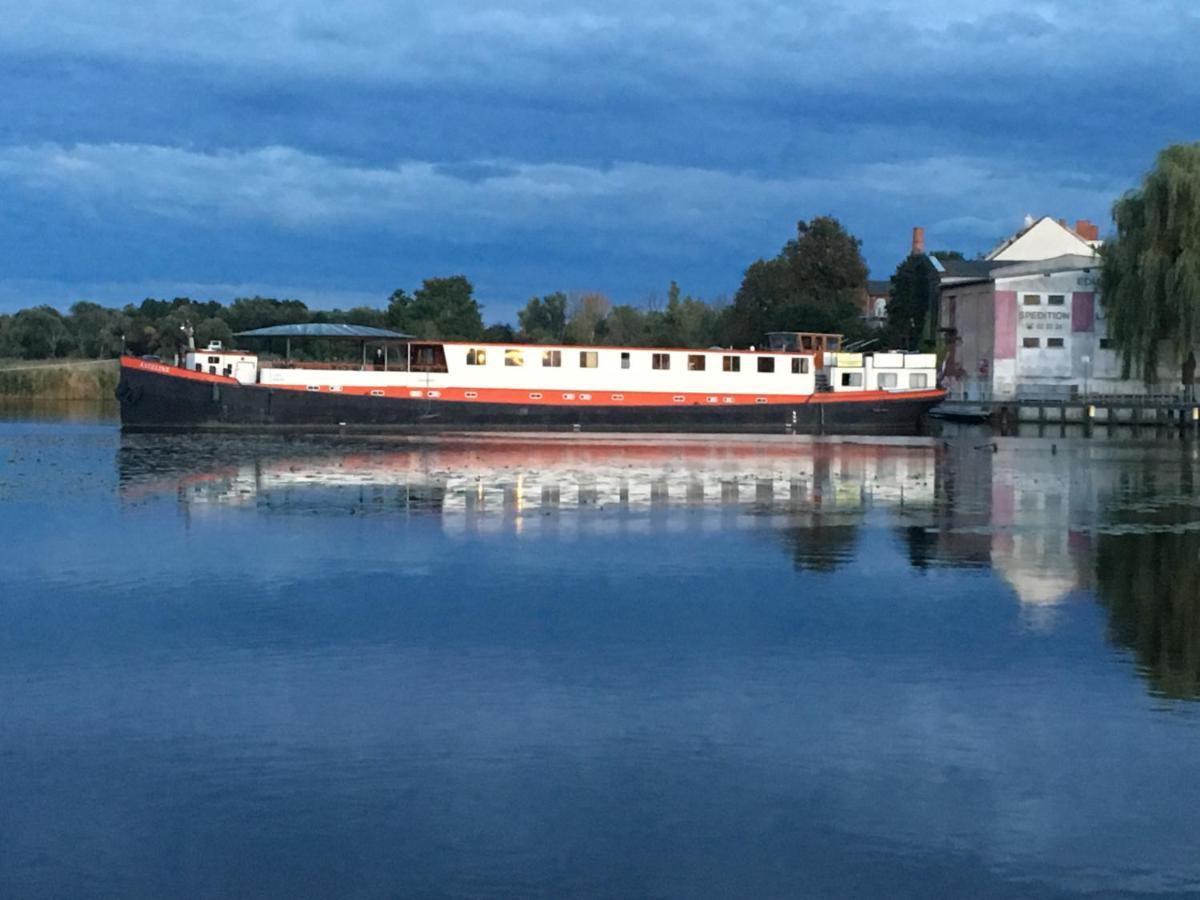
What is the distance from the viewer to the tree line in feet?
318

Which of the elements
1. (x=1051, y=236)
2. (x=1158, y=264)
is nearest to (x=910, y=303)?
(x=1051, y=236)

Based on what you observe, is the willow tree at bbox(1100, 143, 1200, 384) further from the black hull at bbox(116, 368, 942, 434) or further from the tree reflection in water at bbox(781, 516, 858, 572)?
the tree reflection in water at bbox(781, 516, 858, 572)

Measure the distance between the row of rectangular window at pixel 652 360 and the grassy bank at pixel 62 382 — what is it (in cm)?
5404

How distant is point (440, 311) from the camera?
380ft

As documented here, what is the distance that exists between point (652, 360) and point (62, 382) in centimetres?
6101

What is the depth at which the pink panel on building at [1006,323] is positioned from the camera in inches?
2763

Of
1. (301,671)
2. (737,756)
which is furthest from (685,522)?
(737,756)

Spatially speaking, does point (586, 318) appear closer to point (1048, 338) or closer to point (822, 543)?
point (1048, 338)

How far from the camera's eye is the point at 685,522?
76.9 feet

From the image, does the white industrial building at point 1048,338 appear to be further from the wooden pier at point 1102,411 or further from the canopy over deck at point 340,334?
the canopy over deck at point 340,334

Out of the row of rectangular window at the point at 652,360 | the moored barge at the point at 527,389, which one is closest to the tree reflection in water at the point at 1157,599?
the moored barge at the point at 527,389

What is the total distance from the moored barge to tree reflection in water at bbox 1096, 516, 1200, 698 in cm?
3743

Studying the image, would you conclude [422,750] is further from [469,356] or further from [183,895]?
[469,356]

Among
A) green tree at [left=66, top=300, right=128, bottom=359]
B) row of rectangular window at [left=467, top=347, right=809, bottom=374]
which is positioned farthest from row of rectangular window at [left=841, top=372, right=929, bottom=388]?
green tree at [left=66, top=300, right=128, bottom=359]
